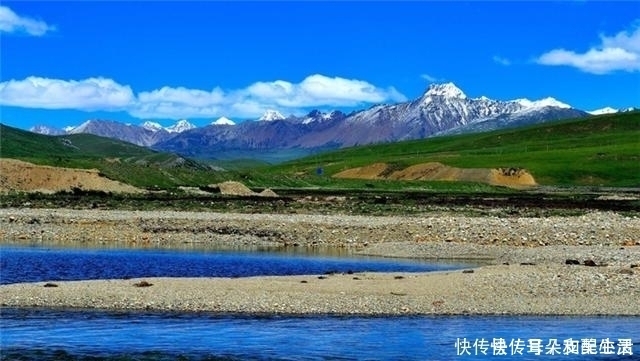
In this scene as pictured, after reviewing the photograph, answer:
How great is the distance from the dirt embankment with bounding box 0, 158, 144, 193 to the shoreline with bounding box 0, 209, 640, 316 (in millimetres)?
41490

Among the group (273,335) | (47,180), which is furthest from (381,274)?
(47,180)

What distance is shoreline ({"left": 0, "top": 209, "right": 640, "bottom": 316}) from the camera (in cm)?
3375

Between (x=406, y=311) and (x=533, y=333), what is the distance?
5.49 m

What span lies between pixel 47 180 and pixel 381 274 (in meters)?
84.1

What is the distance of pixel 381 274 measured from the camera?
42.8 meters

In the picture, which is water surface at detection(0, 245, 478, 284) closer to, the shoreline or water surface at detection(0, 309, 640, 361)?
the shoreline

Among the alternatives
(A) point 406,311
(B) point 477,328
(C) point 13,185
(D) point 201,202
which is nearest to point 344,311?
(A) point 406,311

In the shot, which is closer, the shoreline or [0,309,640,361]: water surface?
[0,309,640,361]: water surface

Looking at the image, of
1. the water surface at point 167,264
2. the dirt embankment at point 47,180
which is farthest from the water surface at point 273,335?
the dirt embankment at point 47,180

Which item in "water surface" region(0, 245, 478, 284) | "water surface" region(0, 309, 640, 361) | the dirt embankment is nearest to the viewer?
"water surface" region(0, 309, 640, 361)

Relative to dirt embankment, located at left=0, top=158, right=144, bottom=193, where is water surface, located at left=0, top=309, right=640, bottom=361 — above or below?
below

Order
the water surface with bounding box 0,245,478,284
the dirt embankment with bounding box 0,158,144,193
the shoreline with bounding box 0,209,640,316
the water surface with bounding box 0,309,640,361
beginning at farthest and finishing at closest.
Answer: the dirt embankment with bounding box 0,158,144,193 → the water surface with bounding box 0,245,478,284 → the shoreline with bounding box 0,209,640,316 → the water surface with bounding box 0,309,640,361

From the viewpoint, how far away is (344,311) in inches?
1302

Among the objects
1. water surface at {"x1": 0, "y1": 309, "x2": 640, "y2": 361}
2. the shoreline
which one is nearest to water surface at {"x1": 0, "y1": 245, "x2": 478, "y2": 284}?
the shoreline
